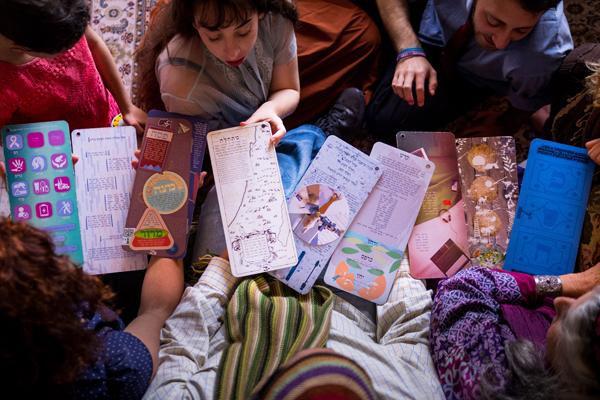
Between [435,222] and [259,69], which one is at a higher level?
[259,69]

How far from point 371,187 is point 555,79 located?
48 cm

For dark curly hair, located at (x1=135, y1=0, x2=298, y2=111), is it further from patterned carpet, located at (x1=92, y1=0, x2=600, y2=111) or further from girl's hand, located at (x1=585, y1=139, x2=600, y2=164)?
girl's hand, located at (x1=585, y1=139, x2=600, y2=164)

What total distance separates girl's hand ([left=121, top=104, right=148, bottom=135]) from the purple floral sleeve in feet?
2.42

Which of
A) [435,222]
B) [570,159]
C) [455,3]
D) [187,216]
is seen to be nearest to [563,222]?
[570,159]

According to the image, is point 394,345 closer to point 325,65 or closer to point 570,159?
point 570,159

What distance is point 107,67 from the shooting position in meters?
Answer: 1.20

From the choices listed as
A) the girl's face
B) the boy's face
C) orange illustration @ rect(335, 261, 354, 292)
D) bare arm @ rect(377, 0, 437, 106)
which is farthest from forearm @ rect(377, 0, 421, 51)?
orange illustration @ rect(335, 261, 354, 292)

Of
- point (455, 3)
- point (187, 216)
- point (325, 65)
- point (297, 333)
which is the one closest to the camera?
point (297, 333)

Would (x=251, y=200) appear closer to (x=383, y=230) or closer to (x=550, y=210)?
(x=383, y=230)

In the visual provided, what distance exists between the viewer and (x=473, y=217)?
4.02 ft

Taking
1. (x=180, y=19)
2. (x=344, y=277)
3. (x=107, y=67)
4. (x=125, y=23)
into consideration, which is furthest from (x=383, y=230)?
(x=125, y=23)

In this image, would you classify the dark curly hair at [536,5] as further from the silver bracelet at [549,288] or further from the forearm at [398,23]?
the silver bracelet at [549,288]

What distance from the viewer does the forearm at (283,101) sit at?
3.90ft

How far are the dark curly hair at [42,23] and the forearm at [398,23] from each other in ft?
2.37
